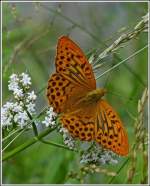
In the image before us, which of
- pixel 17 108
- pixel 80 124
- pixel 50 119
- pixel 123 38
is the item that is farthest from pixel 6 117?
pixel 123 38

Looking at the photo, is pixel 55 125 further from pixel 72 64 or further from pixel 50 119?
pixel 72 64

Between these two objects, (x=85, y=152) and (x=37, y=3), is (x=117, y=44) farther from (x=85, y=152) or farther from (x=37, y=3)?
(x=37, y=3)

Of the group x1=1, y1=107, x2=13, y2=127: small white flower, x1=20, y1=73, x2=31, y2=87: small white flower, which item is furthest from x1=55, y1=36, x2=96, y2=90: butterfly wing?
x1=1, y1=107, x2=13, y2=127: small white flower

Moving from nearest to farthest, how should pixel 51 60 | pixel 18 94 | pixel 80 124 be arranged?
pixel 80 124, pixel 18 94, pixel 51 60

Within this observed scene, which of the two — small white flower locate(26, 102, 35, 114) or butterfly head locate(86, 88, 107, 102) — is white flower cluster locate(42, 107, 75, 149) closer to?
small white flower locate(26, 102, 35, 114)

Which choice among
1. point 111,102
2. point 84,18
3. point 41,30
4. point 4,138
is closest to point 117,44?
point 4,138

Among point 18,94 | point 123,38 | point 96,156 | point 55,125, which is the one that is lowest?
point 96,156

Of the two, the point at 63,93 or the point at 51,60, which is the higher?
the point at 51,60
